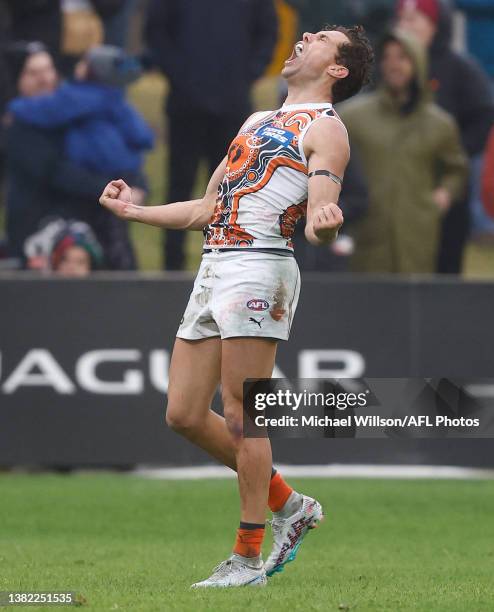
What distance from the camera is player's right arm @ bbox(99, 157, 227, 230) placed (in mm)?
6695

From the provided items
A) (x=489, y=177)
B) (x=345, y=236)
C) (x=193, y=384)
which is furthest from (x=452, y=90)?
(x=193, y=384)

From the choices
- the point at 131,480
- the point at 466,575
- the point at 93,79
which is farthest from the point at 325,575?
the point at 93,79

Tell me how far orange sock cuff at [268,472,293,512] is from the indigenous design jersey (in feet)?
3.52

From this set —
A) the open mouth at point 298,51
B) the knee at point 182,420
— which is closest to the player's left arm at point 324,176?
the open mouth at point 298,51

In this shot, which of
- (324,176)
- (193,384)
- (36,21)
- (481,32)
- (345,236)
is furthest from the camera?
(481,32)

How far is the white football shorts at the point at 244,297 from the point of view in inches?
250

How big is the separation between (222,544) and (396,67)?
5204 mm

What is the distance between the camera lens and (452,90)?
1309 centimetres

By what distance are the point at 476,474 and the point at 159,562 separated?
454 cm

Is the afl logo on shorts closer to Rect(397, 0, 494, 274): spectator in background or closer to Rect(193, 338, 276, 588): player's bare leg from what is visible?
Rect(193, 338, 276, 588): player's bare leg

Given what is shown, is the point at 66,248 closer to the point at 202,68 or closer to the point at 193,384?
the point at 202,68

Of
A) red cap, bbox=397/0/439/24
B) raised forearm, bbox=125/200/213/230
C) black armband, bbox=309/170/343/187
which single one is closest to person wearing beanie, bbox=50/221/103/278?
red cap, bbox=397/0/439/24

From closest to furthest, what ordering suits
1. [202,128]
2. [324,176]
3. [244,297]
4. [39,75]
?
[324,176]
[244,297]
[39,75]
[202,128]

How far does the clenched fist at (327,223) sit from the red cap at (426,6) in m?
7.41
